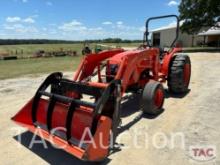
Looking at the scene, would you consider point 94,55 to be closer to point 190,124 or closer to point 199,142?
point 190,124

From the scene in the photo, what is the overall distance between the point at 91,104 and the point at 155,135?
1490mm

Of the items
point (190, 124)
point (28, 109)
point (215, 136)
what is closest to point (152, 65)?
point (190, 124)

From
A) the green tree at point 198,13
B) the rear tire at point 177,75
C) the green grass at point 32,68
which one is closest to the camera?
the rear tire at point 177,75

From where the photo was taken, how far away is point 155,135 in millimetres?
4664

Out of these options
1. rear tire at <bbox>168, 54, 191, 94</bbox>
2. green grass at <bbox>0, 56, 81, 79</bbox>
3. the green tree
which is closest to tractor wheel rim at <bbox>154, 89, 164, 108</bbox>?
rear tire at <bbox>168, 54, 191, 94</bbox>

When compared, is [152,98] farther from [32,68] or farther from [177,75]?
[32,68]

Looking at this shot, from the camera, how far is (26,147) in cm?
435

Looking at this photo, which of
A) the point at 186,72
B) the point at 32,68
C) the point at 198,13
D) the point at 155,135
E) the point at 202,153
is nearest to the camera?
the point at 202,153

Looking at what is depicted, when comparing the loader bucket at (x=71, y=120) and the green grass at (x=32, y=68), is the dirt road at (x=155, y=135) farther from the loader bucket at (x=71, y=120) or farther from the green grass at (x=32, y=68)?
the green grass at (x=32, y=68)

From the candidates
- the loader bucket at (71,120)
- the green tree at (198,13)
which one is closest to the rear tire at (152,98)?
the loader bucket at (71,120)

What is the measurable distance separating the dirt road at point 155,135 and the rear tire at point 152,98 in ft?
0.59

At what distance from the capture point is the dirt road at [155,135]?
390 cm

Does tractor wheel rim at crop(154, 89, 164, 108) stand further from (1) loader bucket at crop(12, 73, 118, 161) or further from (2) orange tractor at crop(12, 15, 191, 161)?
(1) loader bucket at crop(12, 73, 118, 161)

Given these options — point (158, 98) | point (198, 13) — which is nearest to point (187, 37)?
point (198, 13)
